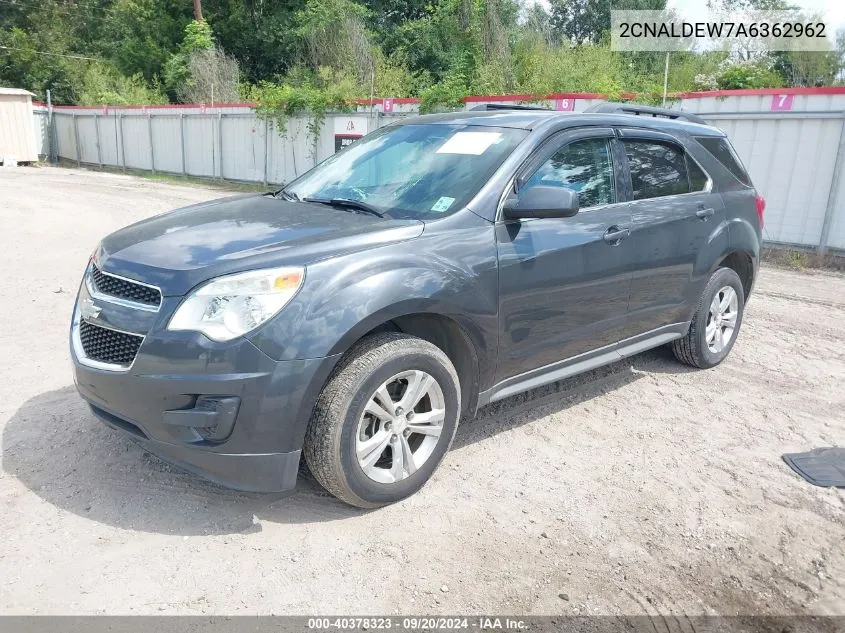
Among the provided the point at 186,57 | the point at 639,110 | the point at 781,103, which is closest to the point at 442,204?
the point at 639,110

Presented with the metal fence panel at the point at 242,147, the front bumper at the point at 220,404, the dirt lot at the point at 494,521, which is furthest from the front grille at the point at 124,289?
the metal fence panel at the point at 242,147

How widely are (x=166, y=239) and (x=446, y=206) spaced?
139cm

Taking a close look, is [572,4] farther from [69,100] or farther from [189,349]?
[189,349]

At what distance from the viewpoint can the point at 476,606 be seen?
2.74 metres

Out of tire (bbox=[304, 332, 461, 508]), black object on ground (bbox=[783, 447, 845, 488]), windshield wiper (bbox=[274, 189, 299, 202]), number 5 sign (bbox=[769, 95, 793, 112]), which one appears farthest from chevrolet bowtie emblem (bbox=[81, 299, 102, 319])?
number 5 sign (bbox=[769, 95, 793, 112])

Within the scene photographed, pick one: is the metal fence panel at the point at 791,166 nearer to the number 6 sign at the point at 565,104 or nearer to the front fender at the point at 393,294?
the number 6 sign at the point at 565,104

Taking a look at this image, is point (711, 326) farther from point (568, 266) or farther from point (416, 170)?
point (416, 170)

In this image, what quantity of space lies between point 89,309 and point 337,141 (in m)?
14.8

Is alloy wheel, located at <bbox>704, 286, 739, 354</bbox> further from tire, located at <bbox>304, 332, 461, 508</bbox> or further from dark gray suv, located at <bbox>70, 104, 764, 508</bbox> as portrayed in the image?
tire, located at <bbox>304, 332, 461, 508</bbox>

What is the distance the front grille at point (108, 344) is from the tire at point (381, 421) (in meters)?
0.83

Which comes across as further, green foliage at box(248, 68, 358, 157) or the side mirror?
green foliage at box(248, 68, 358, 157)

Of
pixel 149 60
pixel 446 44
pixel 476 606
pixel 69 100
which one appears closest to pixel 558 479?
Answer: pixel 476 606

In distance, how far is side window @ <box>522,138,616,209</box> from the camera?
3.99m

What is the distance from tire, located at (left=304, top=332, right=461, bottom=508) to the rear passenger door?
1.67 m
